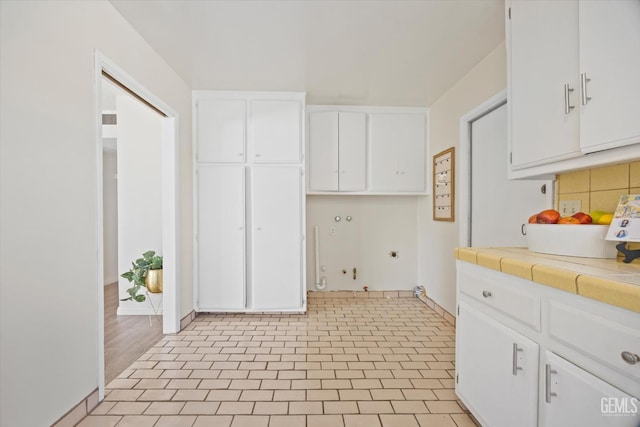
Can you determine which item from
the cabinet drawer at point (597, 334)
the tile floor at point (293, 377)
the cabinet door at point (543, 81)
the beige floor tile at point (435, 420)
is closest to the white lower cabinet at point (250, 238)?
the tile floor at point (293, 377)

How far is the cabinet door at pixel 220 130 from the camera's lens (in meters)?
3.51

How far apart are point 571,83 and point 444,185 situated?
211cm

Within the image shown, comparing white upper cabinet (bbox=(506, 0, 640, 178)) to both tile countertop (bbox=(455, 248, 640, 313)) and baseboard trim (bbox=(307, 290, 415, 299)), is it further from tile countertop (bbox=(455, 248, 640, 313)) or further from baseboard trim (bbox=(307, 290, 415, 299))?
baseboard trim (bbox=(307, 290, 415, 299))

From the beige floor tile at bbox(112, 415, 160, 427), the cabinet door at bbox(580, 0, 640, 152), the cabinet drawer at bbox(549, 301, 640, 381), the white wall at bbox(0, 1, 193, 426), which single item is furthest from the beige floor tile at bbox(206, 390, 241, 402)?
the cabinet door at bbox(580, 0, 640, 152)

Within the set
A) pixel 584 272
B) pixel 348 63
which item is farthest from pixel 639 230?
pixel 348 63

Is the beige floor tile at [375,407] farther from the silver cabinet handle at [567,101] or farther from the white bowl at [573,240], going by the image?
the silver cabinet handle at [567,101]

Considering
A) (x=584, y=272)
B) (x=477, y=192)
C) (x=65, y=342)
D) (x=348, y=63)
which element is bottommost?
(x=65, y=342)

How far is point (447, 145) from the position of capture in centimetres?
349

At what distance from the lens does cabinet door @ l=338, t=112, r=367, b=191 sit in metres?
3.98

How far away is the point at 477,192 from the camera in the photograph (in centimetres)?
297

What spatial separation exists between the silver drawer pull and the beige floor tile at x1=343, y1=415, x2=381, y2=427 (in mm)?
1205

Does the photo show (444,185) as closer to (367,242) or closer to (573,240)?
(367,242)

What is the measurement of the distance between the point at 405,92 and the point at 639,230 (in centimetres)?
268

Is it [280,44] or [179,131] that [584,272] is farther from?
[179,131]
